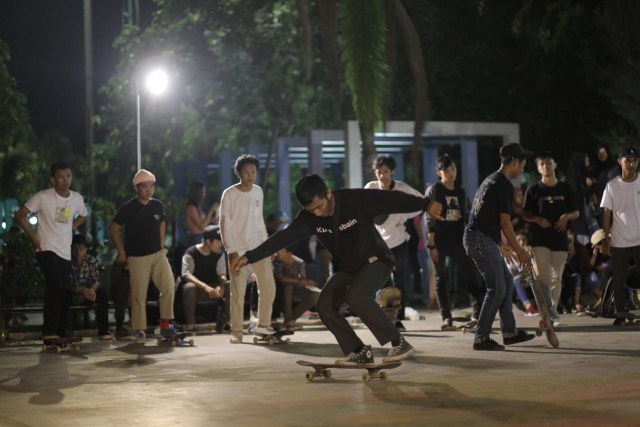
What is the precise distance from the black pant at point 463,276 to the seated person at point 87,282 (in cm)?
410

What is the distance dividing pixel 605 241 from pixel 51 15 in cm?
3891

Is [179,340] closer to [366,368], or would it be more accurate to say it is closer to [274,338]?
[274,338]

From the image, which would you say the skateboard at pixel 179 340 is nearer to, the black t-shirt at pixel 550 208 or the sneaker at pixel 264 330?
the sneaker at pixel 264 330

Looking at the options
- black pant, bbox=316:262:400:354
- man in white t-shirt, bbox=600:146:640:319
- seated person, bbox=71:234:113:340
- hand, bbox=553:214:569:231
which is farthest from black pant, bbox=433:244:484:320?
seated person, bbox=71:234:113:340

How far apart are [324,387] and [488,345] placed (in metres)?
2.92

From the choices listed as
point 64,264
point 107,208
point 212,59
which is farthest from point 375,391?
point 212,59

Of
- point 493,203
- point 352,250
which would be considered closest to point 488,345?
point 493,203

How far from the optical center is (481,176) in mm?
29750

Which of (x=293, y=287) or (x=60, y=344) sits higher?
(x=293, y=287)

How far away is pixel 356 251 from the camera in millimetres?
10016

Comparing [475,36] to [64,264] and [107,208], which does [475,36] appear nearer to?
[107,208]

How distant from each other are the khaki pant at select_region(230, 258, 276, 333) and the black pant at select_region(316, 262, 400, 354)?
12.7 feet

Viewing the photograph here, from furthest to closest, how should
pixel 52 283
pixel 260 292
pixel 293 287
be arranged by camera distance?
pixel 293 287 < pixel 260 292 < pixel 52 283

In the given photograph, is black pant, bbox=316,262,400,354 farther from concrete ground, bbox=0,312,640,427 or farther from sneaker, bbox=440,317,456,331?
sneaker, bbox=440,317,456,331
